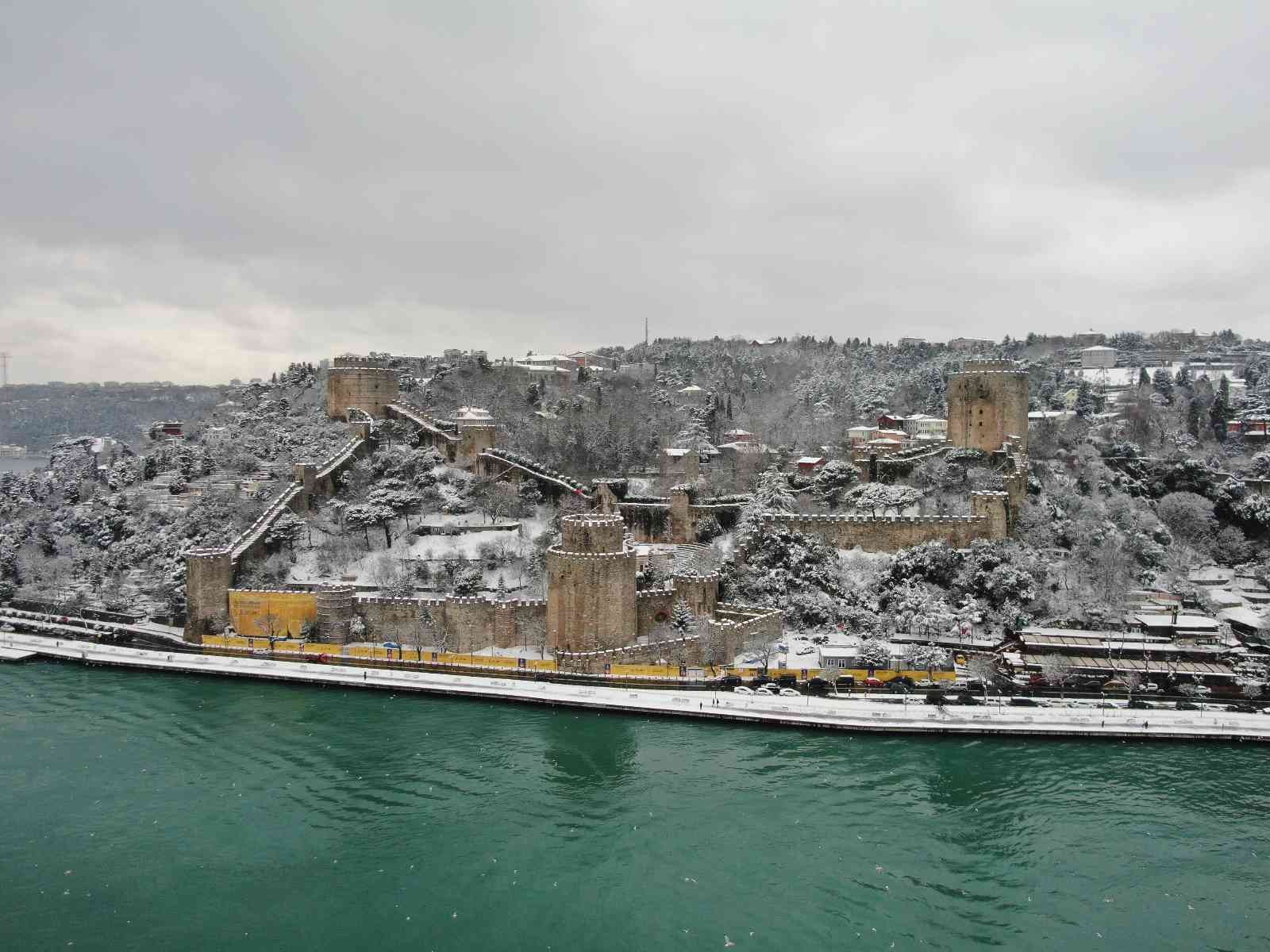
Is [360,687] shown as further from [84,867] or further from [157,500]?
[157,500]

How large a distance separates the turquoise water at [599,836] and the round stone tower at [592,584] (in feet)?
8.74

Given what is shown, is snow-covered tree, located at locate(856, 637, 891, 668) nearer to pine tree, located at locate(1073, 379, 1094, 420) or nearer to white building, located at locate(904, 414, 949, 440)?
white building, located at locate(904, 414, 949, 440)

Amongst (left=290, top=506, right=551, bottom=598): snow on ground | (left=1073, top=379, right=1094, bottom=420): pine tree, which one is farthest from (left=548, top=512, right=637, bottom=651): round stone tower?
(left=1073, top=379, right=1094, bottom=420): pine tree

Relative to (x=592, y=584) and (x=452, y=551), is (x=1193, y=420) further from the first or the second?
(x=452, y=551)

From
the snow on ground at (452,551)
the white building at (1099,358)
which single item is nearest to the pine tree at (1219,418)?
the white building at (1099,358)

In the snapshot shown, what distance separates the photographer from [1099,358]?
2702 inches

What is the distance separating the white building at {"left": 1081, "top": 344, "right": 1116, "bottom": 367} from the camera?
225 feet

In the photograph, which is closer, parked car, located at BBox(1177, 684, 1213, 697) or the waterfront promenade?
the waterfront promenade

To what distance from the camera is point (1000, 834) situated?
16.6 m

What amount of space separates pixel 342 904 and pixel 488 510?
1861 cm

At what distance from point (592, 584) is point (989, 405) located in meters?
18.5

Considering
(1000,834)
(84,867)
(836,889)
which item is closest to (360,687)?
(84,867)

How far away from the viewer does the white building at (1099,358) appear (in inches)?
2694

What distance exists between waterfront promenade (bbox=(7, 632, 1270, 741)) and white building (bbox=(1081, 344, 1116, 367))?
5371 cm
